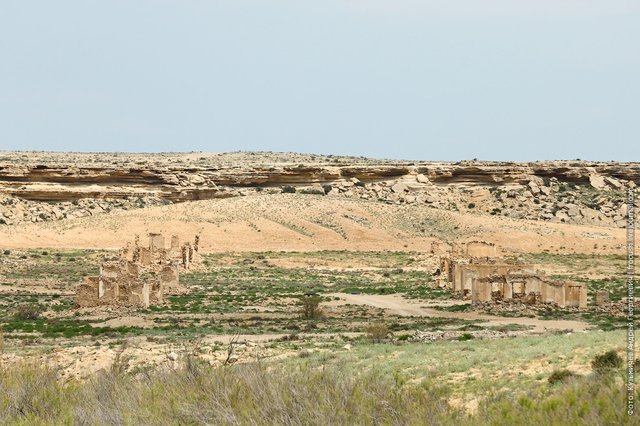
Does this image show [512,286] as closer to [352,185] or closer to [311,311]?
[311,311]

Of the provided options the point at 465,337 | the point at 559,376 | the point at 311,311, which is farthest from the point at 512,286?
the point at 559,376

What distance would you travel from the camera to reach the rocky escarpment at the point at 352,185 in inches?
3172

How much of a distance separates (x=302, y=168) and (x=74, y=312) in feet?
181

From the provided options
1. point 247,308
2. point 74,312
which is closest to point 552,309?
point 247,308

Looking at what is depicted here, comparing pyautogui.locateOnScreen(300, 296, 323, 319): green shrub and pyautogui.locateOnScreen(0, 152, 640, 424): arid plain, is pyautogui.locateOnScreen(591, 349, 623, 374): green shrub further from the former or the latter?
pyautogui.locateOnScreen(300, 296, 323, 319): green shrub

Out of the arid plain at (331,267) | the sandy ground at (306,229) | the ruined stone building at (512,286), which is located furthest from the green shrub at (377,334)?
the sandy ground at (306,229)

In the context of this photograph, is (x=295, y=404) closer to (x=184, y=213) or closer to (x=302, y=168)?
(x=184, y=213)

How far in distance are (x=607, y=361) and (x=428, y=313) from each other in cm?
1866

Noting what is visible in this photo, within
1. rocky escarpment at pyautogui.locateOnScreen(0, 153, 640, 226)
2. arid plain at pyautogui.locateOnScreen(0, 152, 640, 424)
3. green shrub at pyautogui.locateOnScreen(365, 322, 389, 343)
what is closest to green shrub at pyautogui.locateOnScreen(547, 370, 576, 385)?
arid plain at pyautogui.locateOnScreen(0, 152, 640, 424)

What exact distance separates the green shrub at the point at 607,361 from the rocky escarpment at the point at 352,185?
2538 inches

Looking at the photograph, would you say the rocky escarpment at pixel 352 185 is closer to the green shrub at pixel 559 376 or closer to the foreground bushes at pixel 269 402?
the foreground bushes at pixel 269 402

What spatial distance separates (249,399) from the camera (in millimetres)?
12391

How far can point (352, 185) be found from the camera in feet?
283

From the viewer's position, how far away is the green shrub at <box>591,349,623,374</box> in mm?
15055
